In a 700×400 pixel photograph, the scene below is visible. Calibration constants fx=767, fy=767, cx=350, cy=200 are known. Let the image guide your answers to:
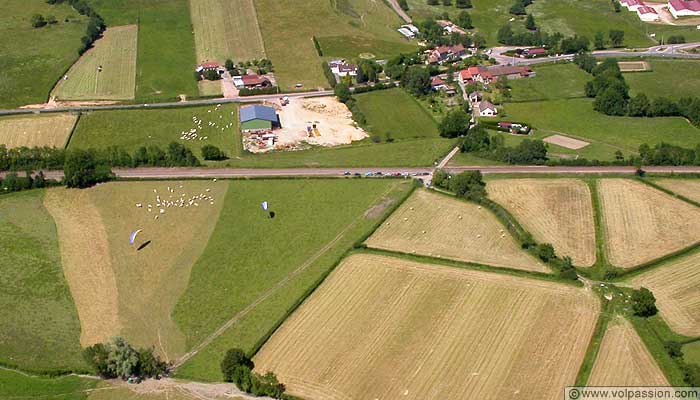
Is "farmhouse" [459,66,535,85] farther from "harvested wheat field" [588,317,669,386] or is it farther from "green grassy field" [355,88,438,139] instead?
"harvested wheat field" [588,317,669,386]

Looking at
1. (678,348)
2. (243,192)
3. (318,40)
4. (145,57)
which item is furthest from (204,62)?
(678,348)

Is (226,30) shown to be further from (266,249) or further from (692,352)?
(692,352)

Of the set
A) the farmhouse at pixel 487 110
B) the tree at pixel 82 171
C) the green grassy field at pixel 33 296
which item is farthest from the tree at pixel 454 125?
the green grassy field at pixel 33 296

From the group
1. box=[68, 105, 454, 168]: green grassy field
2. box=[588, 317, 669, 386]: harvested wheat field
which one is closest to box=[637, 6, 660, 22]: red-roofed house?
box=[68, 105, 454, 168]: green grassy field

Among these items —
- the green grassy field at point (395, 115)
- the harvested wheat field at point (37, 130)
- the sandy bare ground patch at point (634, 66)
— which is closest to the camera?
the harvested wheat field at point (37, 130)

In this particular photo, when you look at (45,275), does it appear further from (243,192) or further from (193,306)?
(243,192)

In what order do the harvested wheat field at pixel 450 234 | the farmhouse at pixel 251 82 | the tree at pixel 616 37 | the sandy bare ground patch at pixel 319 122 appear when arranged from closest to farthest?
the harvested wheat field at pixel 450 234
the sandy bare ground patch at pixel 319 122
the farmhouse at pixel 251 82
the tree at pixel 616 37

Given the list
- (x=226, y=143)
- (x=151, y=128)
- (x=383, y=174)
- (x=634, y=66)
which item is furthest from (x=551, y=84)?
(x=151, y=128)

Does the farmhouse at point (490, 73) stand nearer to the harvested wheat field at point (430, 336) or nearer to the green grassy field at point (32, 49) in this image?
the harvested wheat field at point (430, 336)
